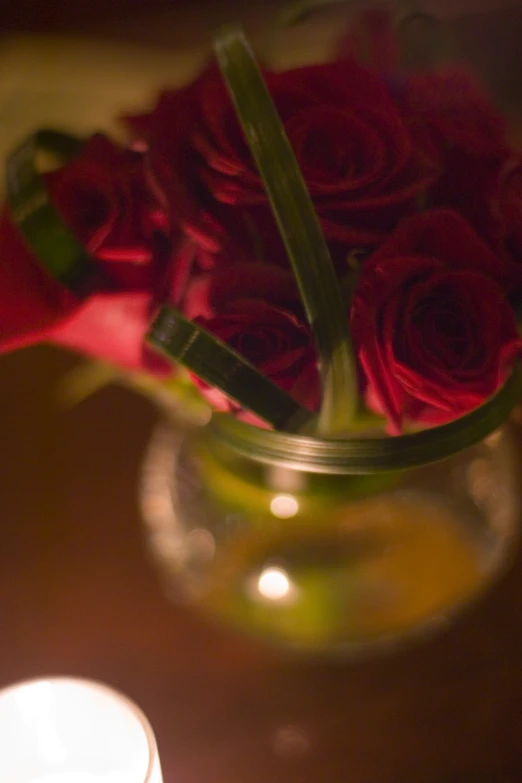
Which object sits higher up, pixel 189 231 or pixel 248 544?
pixel 189 231

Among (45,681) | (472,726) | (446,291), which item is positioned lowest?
(472,726)

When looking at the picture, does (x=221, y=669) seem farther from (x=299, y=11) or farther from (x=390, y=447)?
(x=299, y=11)

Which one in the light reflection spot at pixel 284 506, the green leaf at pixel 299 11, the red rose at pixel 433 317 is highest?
the green leaf at pixel 299 11

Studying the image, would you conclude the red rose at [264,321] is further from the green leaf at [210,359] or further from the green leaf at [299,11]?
the green leaf at [299,11]

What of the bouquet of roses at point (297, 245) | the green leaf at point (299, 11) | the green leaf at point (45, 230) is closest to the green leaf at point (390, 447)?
the bouquet of roses at point (297, 245)

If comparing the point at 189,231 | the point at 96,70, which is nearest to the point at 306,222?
the point at 189,231

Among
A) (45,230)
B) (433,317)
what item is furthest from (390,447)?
(45,230)

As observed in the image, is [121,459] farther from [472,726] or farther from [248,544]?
[472,726]
